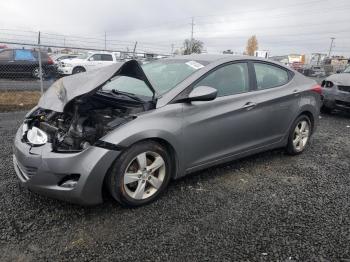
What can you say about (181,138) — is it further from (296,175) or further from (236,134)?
(296,175)

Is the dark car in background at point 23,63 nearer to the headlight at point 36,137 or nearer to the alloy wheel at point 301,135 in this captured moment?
the headlight at point 36,137

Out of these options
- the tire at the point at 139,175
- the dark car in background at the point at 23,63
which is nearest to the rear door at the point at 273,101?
the tire at the point at 139,175

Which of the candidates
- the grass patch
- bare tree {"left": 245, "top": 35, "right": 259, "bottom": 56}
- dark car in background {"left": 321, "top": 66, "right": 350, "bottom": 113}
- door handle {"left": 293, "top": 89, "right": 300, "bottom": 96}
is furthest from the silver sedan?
bare tree {"left": 245, "top": 35, "right": 259, "bottom": 56}

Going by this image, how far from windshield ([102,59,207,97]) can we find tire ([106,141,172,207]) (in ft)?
2.32

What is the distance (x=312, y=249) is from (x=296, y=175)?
1.67 meters

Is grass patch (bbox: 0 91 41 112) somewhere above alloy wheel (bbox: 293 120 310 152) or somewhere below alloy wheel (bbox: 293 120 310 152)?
below

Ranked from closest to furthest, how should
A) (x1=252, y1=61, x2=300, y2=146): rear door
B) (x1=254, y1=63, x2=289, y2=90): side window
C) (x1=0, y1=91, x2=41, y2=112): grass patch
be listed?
1. (x1=252, y1=61, x2=300, y2=146): rear door
2. (x1=254, y1=63, x2=289, y2=90): side window
3. (x1=0, y1=91, x2=41, y2=112): grass patch

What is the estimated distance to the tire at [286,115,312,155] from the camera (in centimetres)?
463

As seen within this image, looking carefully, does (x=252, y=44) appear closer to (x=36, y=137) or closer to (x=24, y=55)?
(x=24, y=55)

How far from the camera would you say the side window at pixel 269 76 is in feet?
13.7

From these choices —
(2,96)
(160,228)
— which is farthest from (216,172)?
(2,96)

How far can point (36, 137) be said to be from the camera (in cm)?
298

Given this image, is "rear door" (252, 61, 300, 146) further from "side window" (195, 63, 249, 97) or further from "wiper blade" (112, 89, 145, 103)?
"wiper blade" (112, 89, 145, 103)

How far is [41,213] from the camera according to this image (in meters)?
2.94
